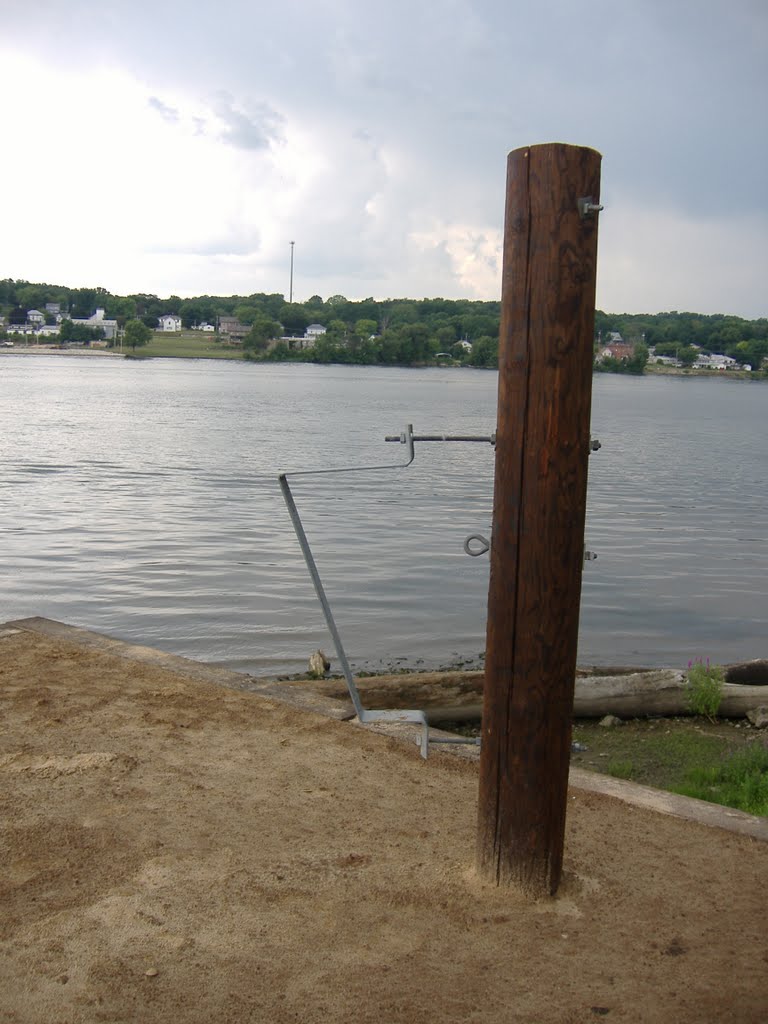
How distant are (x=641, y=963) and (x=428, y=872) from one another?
0.94m

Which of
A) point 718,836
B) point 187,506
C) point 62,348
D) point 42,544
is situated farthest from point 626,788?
point 62,348

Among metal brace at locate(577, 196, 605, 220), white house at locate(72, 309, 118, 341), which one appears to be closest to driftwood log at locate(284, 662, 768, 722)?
metal brace at locate(577, 196, 605, 220)

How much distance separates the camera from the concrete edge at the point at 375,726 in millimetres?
4902

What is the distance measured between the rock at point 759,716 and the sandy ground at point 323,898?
3756 mm

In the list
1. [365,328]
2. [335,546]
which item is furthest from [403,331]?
[335,546]

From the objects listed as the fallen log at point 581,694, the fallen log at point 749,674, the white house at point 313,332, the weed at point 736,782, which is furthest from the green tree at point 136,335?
the weed at point 736,782

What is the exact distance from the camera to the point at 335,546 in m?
18.6

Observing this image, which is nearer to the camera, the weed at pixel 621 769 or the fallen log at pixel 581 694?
the weed at pixel 621 769

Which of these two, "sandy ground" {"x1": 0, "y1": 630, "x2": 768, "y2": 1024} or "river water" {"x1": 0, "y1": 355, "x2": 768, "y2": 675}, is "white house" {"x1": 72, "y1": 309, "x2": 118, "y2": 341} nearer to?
"river water" {"x1": 0, "y1": 355, "x2": 768, "y2": 675}

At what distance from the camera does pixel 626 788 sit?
522 centimetres

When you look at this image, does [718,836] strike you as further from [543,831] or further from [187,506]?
[187,506]

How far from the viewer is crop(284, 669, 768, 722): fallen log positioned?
7.88m

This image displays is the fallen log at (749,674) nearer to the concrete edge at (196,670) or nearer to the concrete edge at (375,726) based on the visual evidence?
the concrete edge at (375,726)

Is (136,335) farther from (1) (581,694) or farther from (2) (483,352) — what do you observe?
(1) (581,694)
